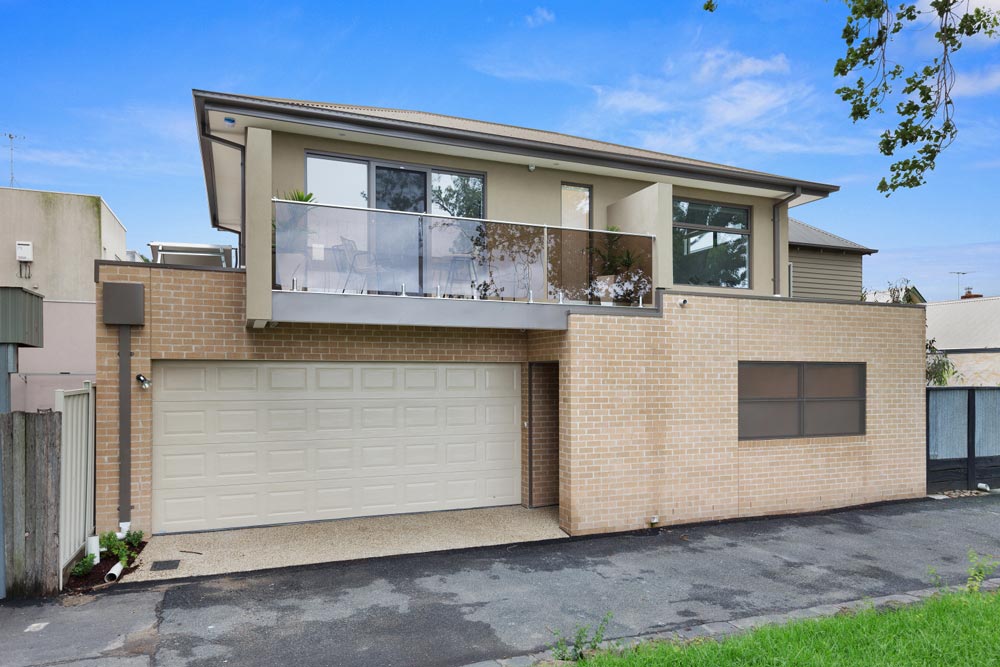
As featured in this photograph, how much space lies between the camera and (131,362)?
778cm

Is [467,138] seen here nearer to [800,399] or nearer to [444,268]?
[444,268]

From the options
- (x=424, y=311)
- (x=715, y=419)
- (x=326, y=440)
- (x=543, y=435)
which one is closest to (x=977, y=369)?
(x=715, y=419)

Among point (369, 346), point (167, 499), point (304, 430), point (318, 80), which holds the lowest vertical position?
point (167, 499)

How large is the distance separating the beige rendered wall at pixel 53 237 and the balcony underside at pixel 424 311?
13.2 m

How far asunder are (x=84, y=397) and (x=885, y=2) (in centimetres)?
983

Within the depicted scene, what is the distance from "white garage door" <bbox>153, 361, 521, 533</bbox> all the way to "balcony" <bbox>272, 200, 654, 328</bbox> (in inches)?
63.1

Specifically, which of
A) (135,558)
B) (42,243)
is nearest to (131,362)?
(135,558)

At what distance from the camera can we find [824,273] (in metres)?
14.9

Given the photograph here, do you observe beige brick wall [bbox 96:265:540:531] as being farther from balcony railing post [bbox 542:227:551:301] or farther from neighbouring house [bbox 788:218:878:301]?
neighbouring house [bbox 788:218:878:301]

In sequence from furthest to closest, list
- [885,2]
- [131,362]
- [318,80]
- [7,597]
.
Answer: [318,80], [131,362], [885,2], [7,597]

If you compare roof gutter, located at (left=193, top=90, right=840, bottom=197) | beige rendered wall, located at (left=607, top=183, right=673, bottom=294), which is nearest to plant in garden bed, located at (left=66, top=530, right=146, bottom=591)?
roof gutter, located at (left=193, top=90, right=840, bottom=197)

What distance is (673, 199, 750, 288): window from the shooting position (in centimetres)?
1084

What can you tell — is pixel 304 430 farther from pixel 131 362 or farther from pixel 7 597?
pixel 7 597

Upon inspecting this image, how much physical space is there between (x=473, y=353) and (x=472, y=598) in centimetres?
416
